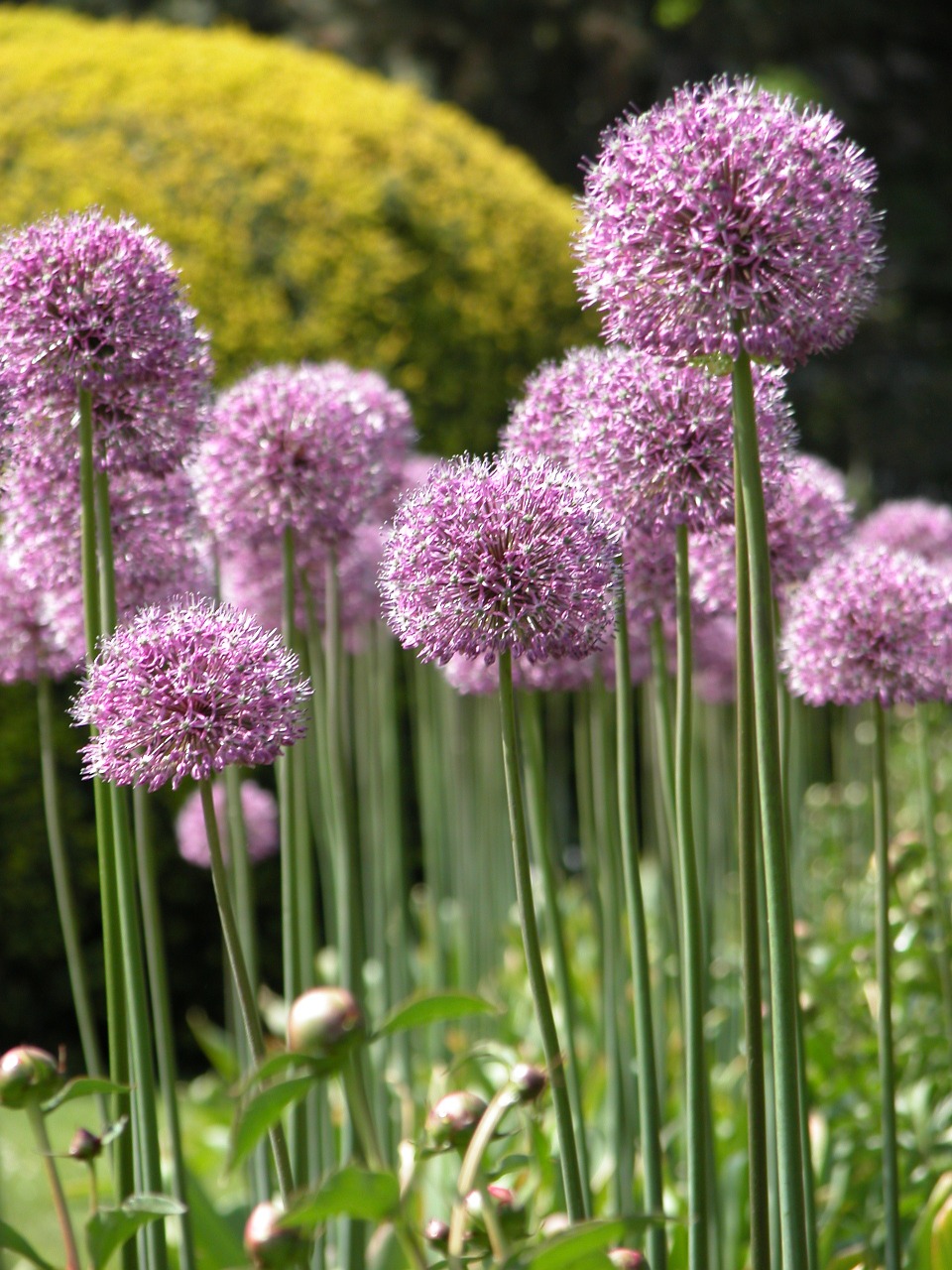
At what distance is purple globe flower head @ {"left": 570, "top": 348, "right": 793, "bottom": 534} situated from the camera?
188 cm

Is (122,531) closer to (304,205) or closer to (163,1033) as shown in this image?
(163,1033)

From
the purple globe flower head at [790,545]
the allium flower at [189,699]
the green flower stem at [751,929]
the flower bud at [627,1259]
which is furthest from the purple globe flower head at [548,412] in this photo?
the flower bud at [627,1259]

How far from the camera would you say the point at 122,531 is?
2.10m

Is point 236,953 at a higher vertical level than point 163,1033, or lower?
higher

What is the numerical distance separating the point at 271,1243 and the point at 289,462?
154 cm

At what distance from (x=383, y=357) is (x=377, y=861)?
3.05 m

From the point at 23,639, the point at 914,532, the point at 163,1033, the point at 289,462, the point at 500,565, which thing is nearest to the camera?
the point at 500,565

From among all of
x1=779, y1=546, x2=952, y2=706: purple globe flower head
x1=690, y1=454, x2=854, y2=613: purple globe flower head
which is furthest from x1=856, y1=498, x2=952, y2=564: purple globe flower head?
x1=779, y1=546, x2=952, y2=706: purple globe flower head

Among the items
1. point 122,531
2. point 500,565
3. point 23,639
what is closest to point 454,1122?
point 500,565

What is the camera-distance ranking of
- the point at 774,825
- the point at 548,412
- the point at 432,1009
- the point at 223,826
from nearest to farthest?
the point at 432,1009
the point at 774,825
the point at 548,412
the point at 223,826

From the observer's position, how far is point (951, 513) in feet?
12.5

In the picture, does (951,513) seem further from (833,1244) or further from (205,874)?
(205,874)

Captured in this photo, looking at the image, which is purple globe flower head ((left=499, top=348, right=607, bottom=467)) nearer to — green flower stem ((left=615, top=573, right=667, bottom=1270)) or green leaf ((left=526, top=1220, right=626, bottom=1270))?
green flower stem ((left=615, top=573, right=667, bottom=1270))

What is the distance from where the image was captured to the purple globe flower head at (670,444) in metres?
1.88
